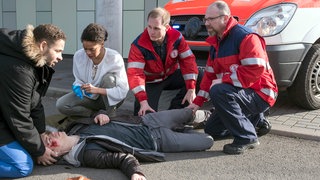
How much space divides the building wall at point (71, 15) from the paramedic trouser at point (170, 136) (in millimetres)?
4762

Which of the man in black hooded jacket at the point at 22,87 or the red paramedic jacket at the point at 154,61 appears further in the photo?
the red paramedic jacket at the point at 154,61

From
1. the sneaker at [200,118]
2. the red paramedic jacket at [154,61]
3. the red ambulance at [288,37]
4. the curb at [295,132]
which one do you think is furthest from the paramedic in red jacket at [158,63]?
the curb at [295,132]

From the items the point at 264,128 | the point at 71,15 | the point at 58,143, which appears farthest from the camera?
the point at 71,15

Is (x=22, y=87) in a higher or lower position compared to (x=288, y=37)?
lower

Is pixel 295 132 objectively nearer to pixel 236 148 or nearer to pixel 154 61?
pixel 236 148

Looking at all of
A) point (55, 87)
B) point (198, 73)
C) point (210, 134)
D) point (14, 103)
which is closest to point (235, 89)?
point (210, 134)

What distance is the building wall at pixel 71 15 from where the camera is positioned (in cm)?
989

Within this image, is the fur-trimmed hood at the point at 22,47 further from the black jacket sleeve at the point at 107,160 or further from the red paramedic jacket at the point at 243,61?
the red paramedic jacket at the point at 243,61

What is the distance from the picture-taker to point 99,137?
3.55 m

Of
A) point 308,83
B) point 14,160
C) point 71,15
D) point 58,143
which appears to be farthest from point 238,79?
point 71,15

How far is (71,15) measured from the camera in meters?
11.2

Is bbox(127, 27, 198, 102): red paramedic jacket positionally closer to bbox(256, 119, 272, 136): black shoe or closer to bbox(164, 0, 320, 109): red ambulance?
bbox(164, 0, 320, 109): red ambulance

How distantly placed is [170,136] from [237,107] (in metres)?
0.67

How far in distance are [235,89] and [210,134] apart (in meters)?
0.72
